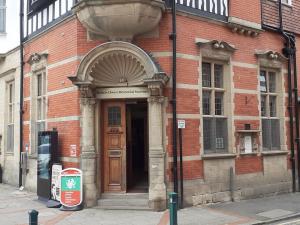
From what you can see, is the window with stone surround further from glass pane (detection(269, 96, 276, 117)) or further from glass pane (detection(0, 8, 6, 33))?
glass pane (detection(269, 96, 276, 117))

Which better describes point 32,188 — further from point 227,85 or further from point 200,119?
point 227,85

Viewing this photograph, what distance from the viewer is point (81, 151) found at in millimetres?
11023

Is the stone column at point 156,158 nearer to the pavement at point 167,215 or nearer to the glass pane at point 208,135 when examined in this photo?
the pavement at point 167,215

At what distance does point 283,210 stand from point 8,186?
10.1 m

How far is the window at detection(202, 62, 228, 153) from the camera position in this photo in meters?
12.1

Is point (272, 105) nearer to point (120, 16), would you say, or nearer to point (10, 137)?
point (120, 16)

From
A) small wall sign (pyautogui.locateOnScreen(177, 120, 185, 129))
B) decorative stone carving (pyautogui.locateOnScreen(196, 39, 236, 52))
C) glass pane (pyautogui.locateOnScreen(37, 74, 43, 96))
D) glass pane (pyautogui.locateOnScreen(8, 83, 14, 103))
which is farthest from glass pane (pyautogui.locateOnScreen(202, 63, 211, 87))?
glass pane (pyautogui.locateOnScreen(8, 83, 14, 103))

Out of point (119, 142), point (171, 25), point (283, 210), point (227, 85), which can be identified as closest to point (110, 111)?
point (119, 142)

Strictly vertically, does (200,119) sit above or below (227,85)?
below

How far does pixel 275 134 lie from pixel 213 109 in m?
3.28

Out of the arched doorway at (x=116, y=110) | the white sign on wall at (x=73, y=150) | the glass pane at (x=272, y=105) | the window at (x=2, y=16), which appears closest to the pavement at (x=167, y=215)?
the arched doorway at (x=116, y=110)

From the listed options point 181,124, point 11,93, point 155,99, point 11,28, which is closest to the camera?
point 155,99

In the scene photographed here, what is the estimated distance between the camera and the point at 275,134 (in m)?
14.1

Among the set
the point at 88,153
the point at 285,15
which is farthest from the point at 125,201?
the point at 285,15
